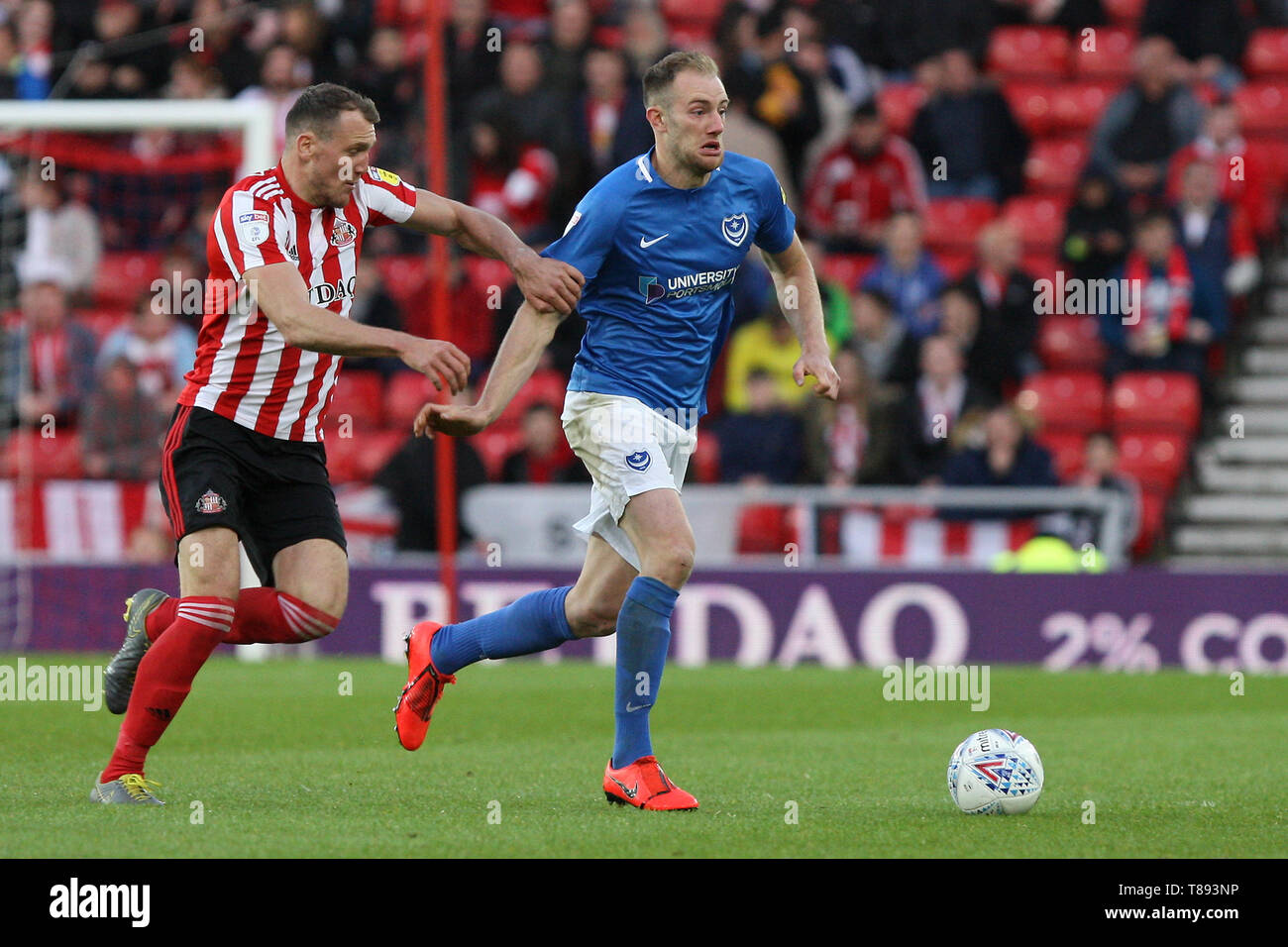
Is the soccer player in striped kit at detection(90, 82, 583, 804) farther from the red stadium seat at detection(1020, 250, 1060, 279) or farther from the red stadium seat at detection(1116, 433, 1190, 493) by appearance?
the red stadium seat at detection(1020, 250, 1060, 279)

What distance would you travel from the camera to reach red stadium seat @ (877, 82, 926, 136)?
51.2 ft

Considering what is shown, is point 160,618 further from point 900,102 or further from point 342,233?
point 900,102

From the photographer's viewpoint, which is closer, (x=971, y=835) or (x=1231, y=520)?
(x=971, y=835)

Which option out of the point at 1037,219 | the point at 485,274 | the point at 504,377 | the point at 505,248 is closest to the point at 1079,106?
the point at 1037,219

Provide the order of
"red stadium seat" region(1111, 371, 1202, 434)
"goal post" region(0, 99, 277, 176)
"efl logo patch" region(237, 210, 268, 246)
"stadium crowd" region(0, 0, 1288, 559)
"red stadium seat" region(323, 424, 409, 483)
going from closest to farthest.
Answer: "efl logo patch" region(237, 210, 268, 246)
"goal post" region(0, 99, 277, 176)
"stadium crowd" region(0, 0, 1288, 559)
"red stadium seat" region(1111, 371, 1202, 434)
"red stadium seat" region(323, 424, 409, 483)

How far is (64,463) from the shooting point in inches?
582

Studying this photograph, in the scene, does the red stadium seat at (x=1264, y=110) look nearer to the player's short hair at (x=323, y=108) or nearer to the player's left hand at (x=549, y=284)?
the player's left hand at (x=549, y=284)

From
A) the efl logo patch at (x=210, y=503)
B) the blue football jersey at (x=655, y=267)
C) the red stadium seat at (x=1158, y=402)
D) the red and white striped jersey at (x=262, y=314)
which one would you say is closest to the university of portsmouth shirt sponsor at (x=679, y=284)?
the blue football jersey at (x=655, y=267)

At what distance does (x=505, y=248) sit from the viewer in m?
6.44

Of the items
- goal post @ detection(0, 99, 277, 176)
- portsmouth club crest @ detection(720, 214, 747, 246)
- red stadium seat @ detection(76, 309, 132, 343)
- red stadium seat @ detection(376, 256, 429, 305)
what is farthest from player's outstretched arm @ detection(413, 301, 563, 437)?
red stadium seat @ detection(76, 309, 132, 343)

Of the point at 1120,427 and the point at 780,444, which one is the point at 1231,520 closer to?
the point at 1120,427

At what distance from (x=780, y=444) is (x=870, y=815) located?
753cm

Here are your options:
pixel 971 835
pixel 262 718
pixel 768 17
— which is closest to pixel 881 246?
pixel 768 17

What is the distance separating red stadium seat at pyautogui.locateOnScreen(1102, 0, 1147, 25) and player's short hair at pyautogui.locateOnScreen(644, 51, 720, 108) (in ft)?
36.0
